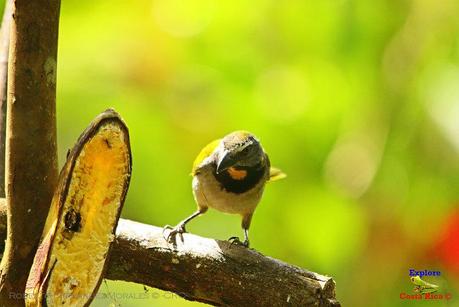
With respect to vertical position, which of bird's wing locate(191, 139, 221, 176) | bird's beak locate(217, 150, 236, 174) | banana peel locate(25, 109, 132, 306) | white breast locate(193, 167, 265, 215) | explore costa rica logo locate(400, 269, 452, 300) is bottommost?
banana peel locate(25, 109, 132, 306)

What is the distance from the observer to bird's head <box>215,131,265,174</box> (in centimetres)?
354

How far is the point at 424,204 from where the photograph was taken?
3.12 meters

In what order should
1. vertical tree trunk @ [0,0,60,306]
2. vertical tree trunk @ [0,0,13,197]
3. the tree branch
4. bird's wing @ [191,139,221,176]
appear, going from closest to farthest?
1. vertical tree trunk @ [0,0,60,306]
2. the tree branch
3. vertical tree trunk @ [0,0,13,197]
4. bird's wing @ [191,139,221,176]

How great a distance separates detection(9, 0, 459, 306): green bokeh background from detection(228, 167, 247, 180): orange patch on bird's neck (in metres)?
0.14

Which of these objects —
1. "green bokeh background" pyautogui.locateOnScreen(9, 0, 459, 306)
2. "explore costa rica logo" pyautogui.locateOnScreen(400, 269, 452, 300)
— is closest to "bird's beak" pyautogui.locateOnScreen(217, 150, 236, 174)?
"green bokeh background" pyautogui.locateOnScreen(9, 0, 459, 306)

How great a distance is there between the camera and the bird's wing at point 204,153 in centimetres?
365

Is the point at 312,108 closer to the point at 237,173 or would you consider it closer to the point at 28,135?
the point at 237,173

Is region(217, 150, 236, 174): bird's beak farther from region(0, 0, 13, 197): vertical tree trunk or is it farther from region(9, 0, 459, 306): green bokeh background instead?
region(0, 0, 13, 197): vertical tree trunk

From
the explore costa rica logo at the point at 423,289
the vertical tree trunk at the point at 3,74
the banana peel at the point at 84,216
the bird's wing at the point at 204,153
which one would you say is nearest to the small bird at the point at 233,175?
the bird's wing at the point at 204,153

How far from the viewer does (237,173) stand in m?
3.68

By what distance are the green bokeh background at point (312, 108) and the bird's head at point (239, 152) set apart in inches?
3.6

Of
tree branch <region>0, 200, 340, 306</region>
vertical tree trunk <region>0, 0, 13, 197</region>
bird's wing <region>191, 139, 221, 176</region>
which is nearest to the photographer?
tree branch <region>0, 200, 340, 306</region>

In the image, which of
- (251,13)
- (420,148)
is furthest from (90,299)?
(251,13)

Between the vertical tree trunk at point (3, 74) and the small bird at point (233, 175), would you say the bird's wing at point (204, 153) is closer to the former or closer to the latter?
the small bird at point (233, 175)
